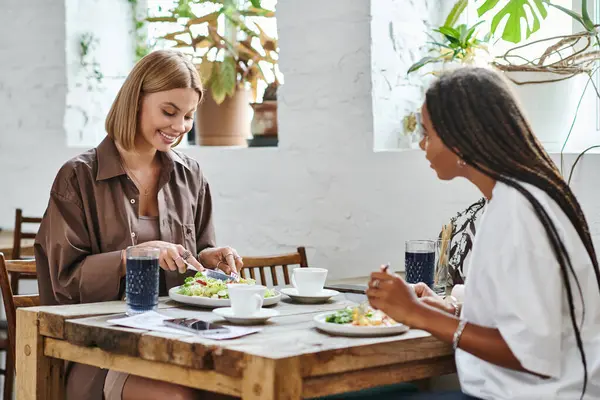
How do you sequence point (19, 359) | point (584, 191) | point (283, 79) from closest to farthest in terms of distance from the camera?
point (19, 359) → point (584, 191) → point (283, 79)

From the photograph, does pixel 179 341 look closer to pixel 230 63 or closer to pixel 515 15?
pixel 515 15

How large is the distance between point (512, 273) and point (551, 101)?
154 centimetres

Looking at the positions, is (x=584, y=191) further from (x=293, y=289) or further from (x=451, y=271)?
(x=293, y=289)

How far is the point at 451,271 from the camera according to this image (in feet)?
8.80

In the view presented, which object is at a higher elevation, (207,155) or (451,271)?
(207,155)

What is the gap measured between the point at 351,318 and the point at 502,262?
1.20 feet

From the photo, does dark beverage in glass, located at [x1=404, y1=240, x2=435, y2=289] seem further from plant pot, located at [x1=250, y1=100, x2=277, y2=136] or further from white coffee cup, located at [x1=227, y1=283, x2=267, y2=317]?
plant pot, located at [x1=250, y1=100, x2=277, y2=136]

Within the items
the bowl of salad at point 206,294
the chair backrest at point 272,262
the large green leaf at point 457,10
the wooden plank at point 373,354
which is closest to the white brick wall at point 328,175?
the large green leaf at point 457,10

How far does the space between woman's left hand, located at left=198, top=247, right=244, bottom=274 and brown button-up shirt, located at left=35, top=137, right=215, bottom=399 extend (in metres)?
0.08

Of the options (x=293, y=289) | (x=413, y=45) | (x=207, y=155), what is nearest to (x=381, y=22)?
(x=413, y=45)

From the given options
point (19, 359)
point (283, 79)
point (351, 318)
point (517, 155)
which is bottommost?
point (19, 359)

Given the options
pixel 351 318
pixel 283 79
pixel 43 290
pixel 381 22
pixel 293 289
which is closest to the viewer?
pixel 351 318

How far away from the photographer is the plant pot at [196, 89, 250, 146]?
3963 millimetres

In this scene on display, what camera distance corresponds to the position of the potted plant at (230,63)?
3887 millimetres
